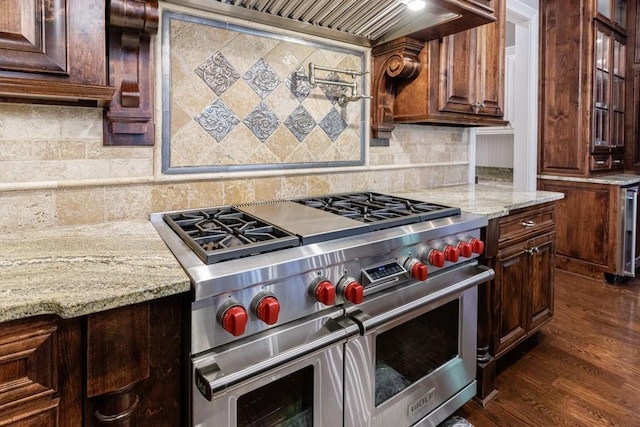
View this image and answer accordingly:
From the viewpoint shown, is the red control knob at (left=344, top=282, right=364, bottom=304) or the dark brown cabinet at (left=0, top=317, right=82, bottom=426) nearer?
the dark brown cabinet at (left=0, top=317, right=82, bottom=426)

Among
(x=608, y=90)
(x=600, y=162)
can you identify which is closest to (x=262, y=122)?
(x=600, y=162)

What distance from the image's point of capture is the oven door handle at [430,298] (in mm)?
1169

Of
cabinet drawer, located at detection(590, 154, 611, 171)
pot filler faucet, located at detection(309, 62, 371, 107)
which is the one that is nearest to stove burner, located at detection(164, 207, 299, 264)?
pot filler faucet, located at detection(309, 62, 371, 107)

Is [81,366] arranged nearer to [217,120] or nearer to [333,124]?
[217,120]

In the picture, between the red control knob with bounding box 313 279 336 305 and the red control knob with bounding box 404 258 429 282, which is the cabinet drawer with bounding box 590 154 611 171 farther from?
the red control knob with bounding box 313 279 336 305

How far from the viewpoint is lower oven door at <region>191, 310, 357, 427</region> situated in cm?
91

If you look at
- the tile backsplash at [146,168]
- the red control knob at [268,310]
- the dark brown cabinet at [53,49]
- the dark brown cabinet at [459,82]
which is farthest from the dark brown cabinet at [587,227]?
the dark brown cabinet at [53,49]

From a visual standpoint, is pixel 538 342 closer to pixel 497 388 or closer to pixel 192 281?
pixel 497 388

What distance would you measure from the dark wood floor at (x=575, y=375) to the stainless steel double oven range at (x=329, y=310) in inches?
11.6

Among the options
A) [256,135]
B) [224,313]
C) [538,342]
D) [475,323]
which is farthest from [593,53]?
[224,313]

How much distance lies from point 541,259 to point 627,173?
8.72 feet

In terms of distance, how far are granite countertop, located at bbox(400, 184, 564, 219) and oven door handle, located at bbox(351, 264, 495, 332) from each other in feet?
0.78

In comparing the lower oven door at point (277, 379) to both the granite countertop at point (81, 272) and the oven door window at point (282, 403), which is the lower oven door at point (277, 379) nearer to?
the oven door window at point (282, 403)

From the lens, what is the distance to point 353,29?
188 cm
